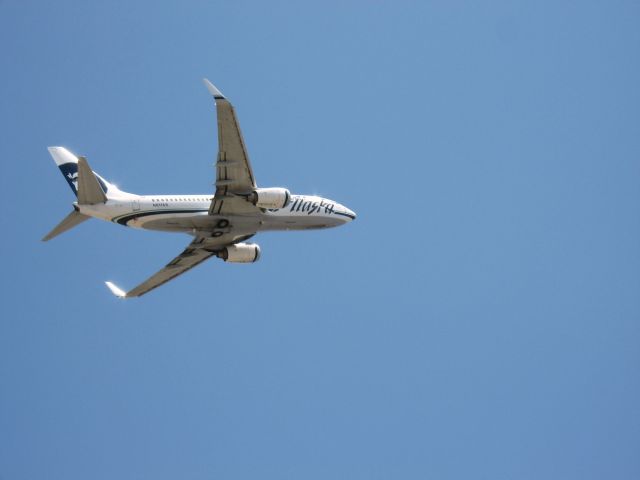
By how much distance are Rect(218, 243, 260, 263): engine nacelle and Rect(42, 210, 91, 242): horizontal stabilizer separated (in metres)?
11.2

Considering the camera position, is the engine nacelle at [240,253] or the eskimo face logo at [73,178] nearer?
the eskimo face logo at [73,178]

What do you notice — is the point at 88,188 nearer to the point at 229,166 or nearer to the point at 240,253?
the point at 229,166

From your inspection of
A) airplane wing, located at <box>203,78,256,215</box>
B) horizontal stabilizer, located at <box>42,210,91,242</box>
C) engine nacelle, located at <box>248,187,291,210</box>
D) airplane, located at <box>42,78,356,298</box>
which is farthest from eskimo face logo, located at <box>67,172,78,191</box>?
engine nacelle, located at <box>248,187,291,210</box>

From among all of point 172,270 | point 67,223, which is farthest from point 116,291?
point 67,223

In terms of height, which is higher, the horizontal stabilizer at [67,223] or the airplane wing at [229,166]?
the airplane wing at [229,166]

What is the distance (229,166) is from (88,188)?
7.67 metres

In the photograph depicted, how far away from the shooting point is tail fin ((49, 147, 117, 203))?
5813 cm

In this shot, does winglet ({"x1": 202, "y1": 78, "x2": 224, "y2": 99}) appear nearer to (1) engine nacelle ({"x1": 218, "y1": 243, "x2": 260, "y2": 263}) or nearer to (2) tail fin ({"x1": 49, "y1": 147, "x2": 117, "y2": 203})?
(2) tail fin ({"x1": 49, "y1": 147, "x2": 117, "y2": 203})

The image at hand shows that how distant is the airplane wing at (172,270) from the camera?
69250 mm

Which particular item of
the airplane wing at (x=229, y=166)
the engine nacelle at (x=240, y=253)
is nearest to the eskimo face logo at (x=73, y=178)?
the airplane wing at (x=229, y=166)

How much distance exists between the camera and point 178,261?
229ft

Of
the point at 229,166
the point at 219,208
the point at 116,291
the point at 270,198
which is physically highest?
the point at 229,166

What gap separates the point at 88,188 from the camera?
5919 cm

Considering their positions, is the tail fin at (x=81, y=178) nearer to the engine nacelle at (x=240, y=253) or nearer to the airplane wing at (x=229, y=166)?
the airplane wing at (x=229, y=166)
